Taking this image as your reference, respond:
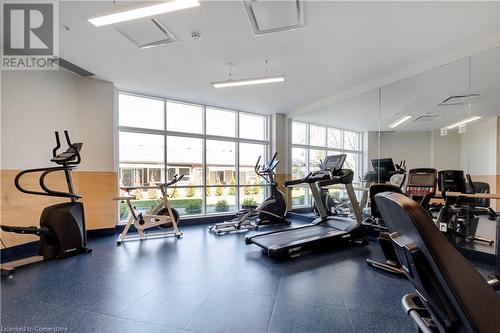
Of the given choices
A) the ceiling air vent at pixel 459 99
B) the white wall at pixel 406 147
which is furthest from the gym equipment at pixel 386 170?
the ceiling air vent at pixel 459 99

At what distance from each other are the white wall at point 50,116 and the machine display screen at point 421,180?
550 cm

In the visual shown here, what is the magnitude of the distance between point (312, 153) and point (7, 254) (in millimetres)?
7142

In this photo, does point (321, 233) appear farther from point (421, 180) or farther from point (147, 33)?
point (147, 33)

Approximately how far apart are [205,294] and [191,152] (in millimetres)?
4212

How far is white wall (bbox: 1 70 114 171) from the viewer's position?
356cm

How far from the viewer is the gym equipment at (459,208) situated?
357 cm

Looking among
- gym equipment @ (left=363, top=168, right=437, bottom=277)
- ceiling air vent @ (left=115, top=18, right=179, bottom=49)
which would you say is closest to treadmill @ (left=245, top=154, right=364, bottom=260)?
gym equipment @ (left=363, top=168, right=437, bottom=277)

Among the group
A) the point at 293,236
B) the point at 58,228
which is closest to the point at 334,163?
the point at 293,236

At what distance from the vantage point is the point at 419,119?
15.9 feet

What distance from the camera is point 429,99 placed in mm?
4484

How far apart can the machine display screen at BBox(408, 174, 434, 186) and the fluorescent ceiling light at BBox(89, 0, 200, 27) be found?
3.38m

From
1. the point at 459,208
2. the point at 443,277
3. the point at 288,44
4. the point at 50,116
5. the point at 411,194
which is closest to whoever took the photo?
the point at 443,277

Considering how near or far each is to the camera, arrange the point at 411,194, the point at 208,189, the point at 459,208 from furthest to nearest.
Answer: the point at 208,189, the point at 459,208, the point at 411,194

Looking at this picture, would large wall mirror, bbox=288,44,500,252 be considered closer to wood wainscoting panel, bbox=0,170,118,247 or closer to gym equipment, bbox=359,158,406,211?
gym equipment, bbox=359,158,406,211
